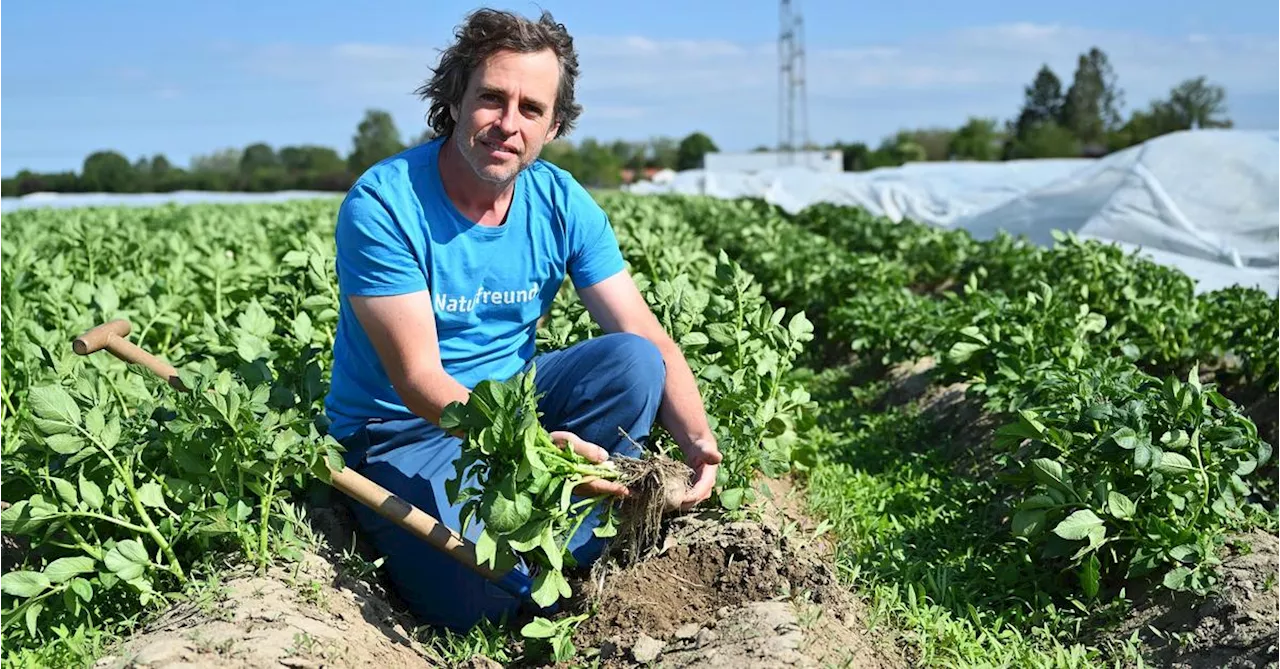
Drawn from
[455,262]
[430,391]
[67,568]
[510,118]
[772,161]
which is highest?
[772,161]

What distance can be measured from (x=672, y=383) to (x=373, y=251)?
783 mm

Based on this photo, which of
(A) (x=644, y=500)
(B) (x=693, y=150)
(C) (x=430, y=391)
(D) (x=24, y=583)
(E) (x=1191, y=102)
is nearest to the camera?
(D) (x=24, y=583)

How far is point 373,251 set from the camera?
8.75 feet

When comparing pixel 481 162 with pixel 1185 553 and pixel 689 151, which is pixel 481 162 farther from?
pixel 689 151

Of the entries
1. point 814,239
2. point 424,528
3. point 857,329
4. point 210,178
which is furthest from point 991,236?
point 210,178

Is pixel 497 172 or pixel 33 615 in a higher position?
pixel 497 172

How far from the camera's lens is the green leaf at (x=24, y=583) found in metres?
2.47

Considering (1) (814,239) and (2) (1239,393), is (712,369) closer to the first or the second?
(2) (1239,393)

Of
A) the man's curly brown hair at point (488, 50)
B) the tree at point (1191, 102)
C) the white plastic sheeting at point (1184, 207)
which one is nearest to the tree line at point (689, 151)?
the tree at point (1191, 102)

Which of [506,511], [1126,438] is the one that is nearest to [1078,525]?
[1126,438]

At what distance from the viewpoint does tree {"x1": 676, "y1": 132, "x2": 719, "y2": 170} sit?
2126 inches

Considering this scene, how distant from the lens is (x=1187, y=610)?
2.79 metres

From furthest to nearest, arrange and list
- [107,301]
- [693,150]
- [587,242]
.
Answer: [693,150], [107,301], [587,242]

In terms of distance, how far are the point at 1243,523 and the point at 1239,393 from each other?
1.46m
